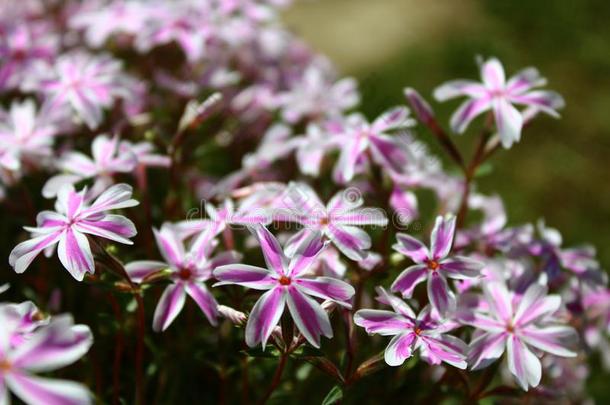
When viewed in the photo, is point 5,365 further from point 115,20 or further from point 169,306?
point 115,20

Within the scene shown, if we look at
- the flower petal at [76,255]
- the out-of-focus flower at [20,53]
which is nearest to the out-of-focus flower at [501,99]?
the flower petal at [76,255]

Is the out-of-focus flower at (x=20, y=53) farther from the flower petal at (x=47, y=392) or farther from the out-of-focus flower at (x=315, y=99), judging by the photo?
the flower petal at (x=47, y=392)

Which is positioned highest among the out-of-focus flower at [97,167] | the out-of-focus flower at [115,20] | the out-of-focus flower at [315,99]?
the out-of-focus flower at [115,20]

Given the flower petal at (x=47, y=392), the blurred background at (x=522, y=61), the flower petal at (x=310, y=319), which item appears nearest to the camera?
the flower petal at (x=47, y=392)

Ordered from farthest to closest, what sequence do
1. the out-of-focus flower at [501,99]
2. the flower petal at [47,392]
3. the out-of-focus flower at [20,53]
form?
the out-of-focus flower at [20,53], the out-of-focus flower at [501,99], the flower petal at [47,392]

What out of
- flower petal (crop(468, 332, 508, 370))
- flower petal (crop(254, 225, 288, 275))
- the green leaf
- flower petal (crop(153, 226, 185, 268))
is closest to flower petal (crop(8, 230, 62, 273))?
flower petal (crop(153, 226, 185, 268))

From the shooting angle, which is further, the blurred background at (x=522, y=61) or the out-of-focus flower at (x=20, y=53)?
the blurred background at (x=522, y=61)

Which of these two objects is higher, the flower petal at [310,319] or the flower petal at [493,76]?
the flower petal at [493,76]
